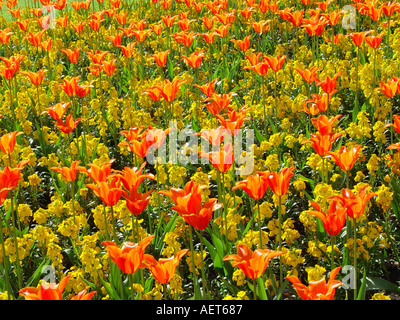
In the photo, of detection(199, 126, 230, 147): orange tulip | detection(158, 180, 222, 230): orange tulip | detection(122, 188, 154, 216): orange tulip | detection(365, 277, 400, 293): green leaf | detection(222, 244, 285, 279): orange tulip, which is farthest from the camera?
detection(199, 126, 230, 147): orange tulip

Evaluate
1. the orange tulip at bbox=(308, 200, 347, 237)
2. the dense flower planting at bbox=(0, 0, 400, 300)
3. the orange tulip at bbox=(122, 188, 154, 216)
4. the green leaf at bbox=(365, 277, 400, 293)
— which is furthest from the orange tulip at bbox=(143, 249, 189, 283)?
the green leaf at bbox=(365, 277, 400, 293)

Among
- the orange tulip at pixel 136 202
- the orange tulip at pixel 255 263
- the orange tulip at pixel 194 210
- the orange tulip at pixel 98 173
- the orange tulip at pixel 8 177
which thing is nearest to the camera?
the orange tulip at pixel 255 263

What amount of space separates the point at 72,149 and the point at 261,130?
1854 mm

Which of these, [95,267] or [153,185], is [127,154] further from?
[95,267]

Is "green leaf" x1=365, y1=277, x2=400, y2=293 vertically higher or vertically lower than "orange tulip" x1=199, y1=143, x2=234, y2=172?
lower

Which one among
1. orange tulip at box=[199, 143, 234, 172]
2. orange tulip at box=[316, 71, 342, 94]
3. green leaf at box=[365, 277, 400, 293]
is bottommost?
green leaf at box=[365, 277, 400, 293]

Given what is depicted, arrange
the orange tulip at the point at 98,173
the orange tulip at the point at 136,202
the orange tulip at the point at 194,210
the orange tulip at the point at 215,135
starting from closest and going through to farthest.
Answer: the orange tulip at the point at 194,210 < the orange tulip at the point at 136,202 < the orange tulip at the point at 98,173 < the orange tulip at the point at 215,135

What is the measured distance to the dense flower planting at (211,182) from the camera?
10.4ft

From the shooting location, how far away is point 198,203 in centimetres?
288

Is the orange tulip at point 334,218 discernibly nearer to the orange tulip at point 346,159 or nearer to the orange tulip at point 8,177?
the orange tulip at point 346,159

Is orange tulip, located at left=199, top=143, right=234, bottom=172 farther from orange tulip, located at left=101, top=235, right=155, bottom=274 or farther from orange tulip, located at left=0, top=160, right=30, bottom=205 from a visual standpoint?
orange tulip, located at left=0, top=160, right=30, bottom=205

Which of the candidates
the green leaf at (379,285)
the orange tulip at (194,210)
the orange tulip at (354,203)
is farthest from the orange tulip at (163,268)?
the green leaf at (379,285)

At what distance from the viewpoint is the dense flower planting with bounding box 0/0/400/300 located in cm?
317
